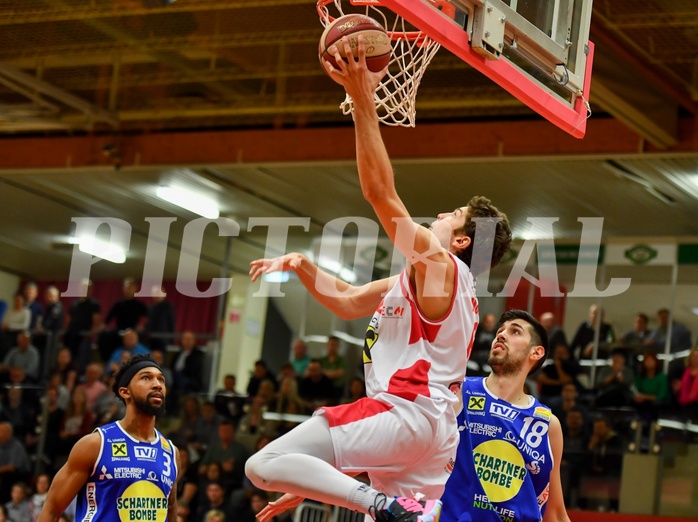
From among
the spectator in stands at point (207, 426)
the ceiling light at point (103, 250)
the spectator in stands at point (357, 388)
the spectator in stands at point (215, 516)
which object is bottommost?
the spectator in stands at point (215, 516)

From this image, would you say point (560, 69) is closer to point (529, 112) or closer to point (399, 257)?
point (529, 112)

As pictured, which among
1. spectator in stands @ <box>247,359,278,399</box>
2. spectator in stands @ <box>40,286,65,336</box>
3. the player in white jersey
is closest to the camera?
the player in white jersey

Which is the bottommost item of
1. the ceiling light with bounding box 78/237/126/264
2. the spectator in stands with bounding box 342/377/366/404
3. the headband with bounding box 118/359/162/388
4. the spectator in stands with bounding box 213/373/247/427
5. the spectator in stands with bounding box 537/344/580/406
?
the spectator in stands with bounding box 213/373/247/427

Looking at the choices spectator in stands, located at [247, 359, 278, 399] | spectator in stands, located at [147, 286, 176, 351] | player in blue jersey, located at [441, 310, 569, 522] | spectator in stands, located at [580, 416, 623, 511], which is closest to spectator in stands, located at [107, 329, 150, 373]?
Answer: spectator in stands, located at [147, 286, 176, 351]

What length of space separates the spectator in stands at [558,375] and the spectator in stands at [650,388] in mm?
897

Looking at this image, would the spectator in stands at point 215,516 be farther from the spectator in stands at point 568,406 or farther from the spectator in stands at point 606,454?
the spectator in stands at point 606,454

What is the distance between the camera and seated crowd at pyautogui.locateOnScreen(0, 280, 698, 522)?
14.7 metres

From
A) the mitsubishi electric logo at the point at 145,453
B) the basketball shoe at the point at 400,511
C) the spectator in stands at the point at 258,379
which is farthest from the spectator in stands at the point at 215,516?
the basketball shoe at the point at 400,511

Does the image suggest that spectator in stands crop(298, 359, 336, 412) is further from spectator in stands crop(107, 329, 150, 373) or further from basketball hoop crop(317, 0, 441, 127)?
basketball hoop crop(317, 0, 441, 127)

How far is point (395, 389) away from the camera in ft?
16.8

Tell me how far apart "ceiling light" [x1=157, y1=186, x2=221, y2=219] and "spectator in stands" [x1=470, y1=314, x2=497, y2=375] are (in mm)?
5568

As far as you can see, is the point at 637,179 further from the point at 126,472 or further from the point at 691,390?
the point at 126,472

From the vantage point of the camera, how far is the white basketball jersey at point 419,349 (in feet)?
16.8

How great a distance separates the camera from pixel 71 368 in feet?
64.4
